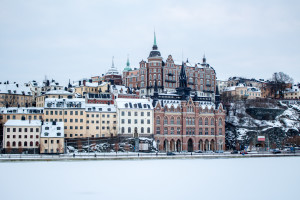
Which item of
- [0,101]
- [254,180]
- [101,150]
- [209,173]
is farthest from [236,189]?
[0,101]

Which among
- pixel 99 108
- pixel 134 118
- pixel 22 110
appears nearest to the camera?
pixel 22 110

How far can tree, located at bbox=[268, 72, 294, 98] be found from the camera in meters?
155

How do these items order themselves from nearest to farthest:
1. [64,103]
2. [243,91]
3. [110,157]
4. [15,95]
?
[110,157]
[64,103]
[15,95]
[243,91]

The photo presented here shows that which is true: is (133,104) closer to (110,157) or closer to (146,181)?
(110,157)

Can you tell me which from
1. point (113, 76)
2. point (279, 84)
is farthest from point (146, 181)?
point (279, 84)

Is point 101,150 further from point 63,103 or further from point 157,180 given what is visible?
point 157,180

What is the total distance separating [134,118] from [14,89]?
3883cm

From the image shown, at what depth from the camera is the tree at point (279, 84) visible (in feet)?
508

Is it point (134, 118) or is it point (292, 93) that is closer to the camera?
point (134, 118)

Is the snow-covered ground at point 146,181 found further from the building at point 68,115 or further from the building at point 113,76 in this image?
the building at point 113,76

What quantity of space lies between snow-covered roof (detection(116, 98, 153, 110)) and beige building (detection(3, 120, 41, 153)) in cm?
1883

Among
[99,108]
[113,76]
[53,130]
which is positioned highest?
[113,76]

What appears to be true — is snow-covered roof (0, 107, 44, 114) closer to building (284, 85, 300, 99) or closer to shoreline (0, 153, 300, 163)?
shoreline (0, 153, 300, 163)

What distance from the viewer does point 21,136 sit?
91.2 metres
